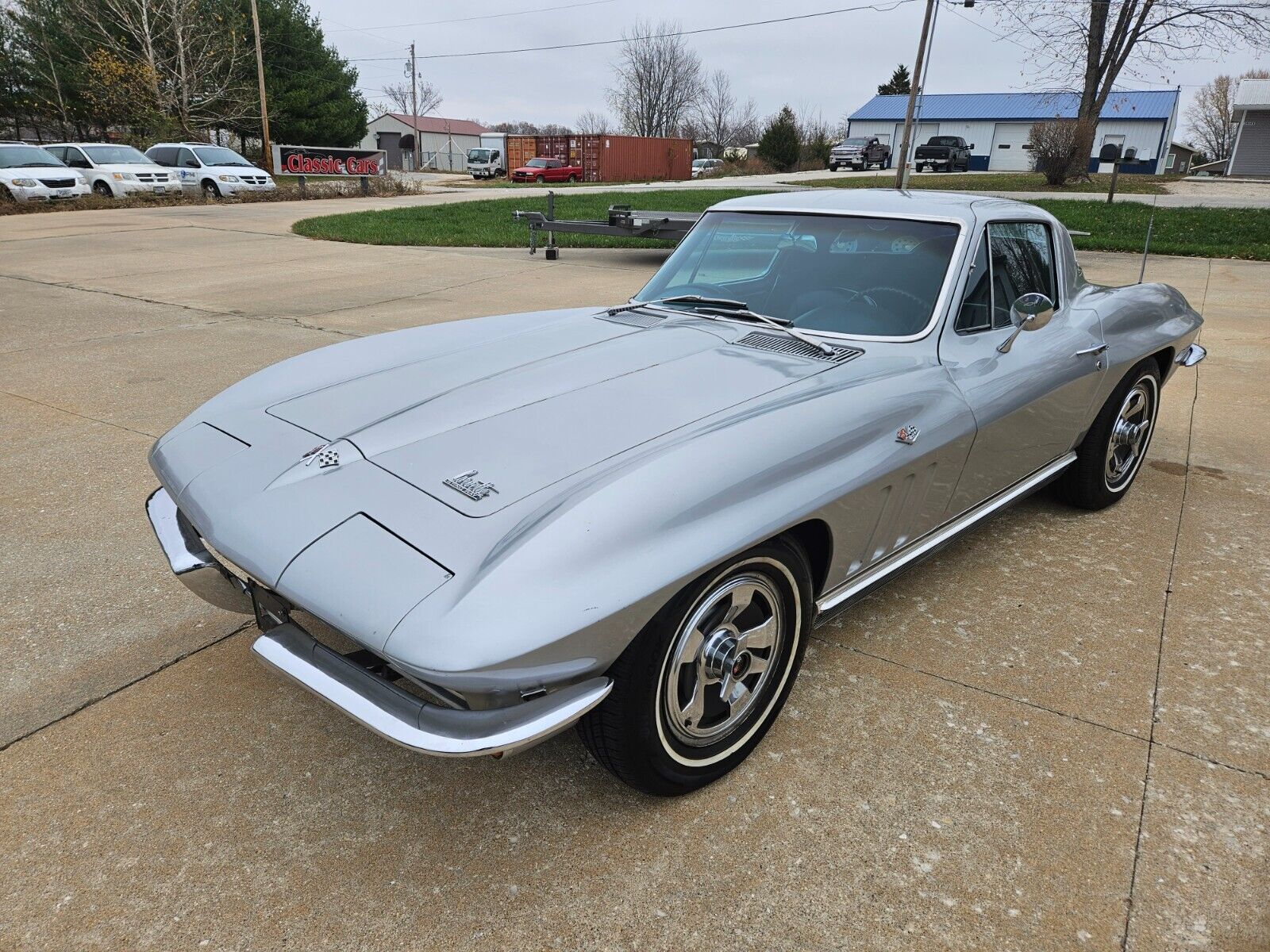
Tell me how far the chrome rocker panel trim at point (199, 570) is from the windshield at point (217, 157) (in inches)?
960

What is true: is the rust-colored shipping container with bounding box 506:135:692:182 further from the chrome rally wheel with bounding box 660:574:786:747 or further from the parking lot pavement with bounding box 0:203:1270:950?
the chrome rally wheel with bounding box 660:574:786:747

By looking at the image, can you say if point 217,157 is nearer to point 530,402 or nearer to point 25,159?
point 25,159

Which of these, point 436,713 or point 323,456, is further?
point 323,456

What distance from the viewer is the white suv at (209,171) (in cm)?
2275

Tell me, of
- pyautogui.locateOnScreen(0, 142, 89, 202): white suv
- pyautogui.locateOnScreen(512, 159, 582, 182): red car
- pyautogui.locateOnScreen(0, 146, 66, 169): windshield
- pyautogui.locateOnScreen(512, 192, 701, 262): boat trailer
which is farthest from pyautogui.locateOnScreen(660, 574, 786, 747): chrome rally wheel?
pyautogui.locateOnScreen(512, 159, 582, 182): red car

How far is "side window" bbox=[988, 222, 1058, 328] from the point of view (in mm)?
3264

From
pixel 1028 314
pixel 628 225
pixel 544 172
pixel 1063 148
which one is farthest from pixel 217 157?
pixel 1028 314

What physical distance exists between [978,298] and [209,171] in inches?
959

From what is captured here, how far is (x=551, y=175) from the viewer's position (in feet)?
118

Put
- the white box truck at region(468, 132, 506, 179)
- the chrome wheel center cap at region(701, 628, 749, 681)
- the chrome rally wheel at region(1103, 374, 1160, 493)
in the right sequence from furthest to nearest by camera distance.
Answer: the white box truck at region(468, 132, 506, 179) < the chrome rally wheel at region(1103, 374, 1160, 493) < the chrome wheel center cap at region(701, 628, 749, 681)

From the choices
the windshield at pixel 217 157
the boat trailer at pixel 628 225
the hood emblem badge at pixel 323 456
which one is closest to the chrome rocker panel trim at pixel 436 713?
the hood emblem badge at pixel 323 456

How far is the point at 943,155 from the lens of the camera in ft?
137

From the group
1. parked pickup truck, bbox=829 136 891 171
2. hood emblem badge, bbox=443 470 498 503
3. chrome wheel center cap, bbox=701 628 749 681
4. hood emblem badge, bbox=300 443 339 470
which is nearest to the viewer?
hood emblem badge, bbox=443 470 498 503

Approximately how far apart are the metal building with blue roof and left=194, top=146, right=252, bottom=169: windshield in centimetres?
4118
